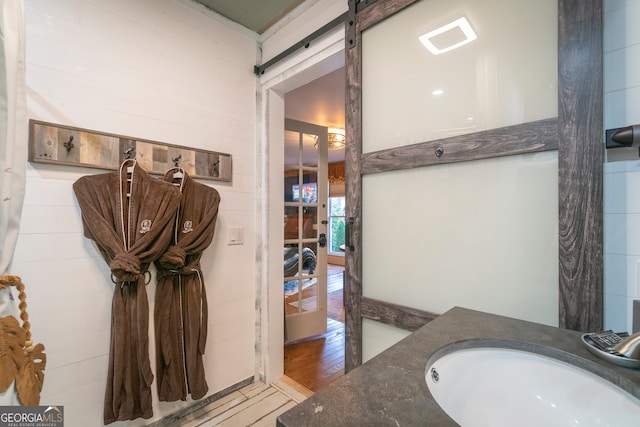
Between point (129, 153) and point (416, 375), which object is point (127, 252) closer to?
point (129, 153)

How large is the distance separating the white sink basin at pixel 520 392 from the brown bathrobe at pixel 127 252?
1.41m

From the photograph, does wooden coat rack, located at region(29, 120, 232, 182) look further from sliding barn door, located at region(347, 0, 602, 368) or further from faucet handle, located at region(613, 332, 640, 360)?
faucet handle, located at region(613, 332, 640, 360)

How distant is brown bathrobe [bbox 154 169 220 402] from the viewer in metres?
1.51

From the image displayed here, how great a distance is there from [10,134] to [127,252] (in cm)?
87

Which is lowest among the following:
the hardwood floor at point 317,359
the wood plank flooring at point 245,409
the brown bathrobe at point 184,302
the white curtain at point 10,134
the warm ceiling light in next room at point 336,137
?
the hardwood floor at point 317,359

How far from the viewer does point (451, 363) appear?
24.9 inches

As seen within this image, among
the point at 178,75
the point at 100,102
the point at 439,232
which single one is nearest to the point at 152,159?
the point at 100,102

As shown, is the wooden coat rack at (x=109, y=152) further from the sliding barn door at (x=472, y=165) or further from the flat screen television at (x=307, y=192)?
the sliding barn door at (x=472, y=165)

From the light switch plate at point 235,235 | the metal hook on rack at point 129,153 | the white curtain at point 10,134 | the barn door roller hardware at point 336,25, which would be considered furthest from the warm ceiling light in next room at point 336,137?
the white curtain at point 10,134

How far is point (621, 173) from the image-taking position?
79 cm

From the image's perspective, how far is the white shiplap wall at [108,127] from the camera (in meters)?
1.26

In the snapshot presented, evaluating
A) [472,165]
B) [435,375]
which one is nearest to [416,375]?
[435,375]

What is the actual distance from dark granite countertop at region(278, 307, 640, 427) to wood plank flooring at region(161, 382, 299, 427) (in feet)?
4.46

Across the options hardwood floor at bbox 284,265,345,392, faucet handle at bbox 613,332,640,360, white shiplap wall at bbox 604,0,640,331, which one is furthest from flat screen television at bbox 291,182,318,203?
faucet handle at bbox 613,332,640,360
